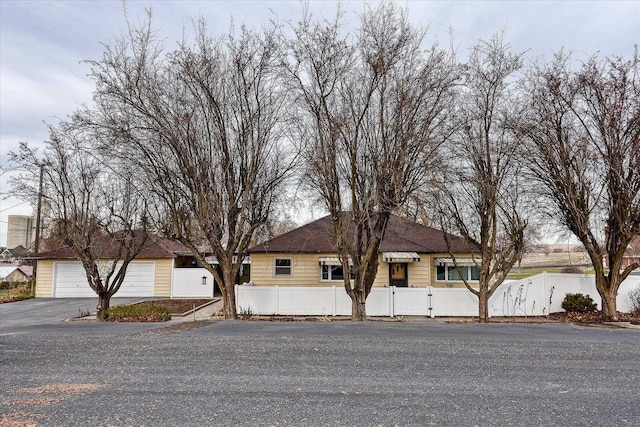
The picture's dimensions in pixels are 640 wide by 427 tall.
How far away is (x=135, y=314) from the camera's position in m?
13.7

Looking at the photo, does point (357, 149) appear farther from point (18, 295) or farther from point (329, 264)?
point (18, 295)

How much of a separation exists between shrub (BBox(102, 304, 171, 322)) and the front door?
32.5ft

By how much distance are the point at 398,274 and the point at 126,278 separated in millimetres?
14077

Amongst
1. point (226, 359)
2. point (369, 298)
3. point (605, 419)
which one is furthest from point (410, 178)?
point (605, 419)

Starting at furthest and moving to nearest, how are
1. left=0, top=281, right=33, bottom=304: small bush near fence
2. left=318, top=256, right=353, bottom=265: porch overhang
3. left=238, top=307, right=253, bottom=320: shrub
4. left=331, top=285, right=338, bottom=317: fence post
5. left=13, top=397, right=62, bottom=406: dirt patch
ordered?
left=0, top=281, right=33, bottom=304: small bush near fence
left=318, top=256, right=353, bottom=265: porch overhang
left=331, top=285, right=338, bottom=317: fence post
left=238, top=307, right=253, bottom=320: shrub
left=13, top=397, right=62, bottom=406: dirt patch

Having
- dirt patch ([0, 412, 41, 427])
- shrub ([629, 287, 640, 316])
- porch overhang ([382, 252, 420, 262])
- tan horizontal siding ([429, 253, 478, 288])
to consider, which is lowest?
dirt patch ([0, 412, 41, 427])

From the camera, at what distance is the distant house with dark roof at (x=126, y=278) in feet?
73.6

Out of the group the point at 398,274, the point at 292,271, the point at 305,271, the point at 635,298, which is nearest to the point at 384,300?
the point at 398,274

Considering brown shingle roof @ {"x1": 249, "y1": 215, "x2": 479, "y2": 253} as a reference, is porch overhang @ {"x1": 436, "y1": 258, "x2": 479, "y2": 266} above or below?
below

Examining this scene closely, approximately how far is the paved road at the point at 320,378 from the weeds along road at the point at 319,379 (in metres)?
0.02

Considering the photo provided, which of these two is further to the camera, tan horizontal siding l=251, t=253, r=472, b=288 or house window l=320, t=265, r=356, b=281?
house window l=320, t=265, r=356, b=281

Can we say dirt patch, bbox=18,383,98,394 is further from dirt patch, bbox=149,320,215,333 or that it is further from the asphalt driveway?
the asphalt driveway

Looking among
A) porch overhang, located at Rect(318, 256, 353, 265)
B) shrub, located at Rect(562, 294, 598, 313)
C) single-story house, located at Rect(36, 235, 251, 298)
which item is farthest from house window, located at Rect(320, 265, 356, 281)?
shrub, located at Rect(562, 294, 598, 313)

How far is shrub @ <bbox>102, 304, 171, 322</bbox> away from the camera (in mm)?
13461
